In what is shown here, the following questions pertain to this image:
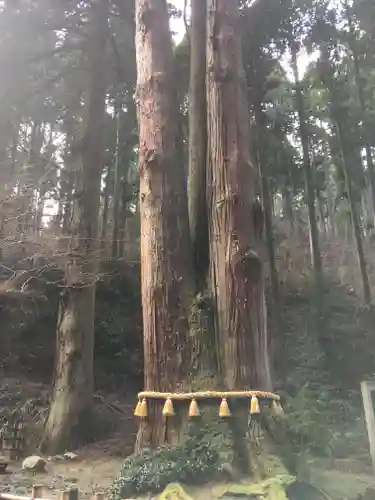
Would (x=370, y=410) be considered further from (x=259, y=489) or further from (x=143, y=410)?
(x=143, y=410)

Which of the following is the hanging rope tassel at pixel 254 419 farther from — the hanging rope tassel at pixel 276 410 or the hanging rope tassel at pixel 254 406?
the hanging rope tassel at pixel 276 410

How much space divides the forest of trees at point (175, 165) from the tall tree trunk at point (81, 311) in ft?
0.06

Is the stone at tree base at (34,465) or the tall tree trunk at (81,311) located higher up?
the tall tree trunk at (81,311)

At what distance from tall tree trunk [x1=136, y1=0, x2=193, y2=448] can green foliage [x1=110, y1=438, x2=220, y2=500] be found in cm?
31

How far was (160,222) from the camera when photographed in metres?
4.29

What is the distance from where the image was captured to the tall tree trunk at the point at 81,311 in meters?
6.71

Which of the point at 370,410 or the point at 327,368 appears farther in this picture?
the point at 327,368

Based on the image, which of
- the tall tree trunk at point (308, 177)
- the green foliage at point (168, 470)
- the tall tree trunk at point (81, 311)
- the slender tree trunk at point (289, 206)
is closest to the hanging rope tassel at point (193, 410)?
the green foliage at point (168, 470)

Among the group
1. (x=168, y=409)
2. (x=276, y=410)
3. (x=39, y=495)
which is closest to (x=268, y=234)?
(x=276, y=410)

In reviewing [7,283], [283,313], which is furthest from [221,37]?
[283,313]

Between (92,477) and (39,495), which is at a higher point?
(39,495)

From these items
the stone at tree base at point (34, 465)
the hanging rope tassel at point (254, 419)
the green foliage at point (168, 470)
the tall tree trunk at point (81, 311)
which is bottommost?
the stone at tree base at point (34, 465)

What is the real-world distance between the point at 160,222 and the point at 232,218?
2.00ft

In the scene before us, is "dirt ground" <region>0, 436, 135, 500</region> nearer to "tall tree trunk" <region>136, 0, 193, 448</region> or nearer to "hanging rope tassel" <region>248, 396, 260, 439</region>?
"tall tree trunk" <region>136, 0, 193, 448</region>
